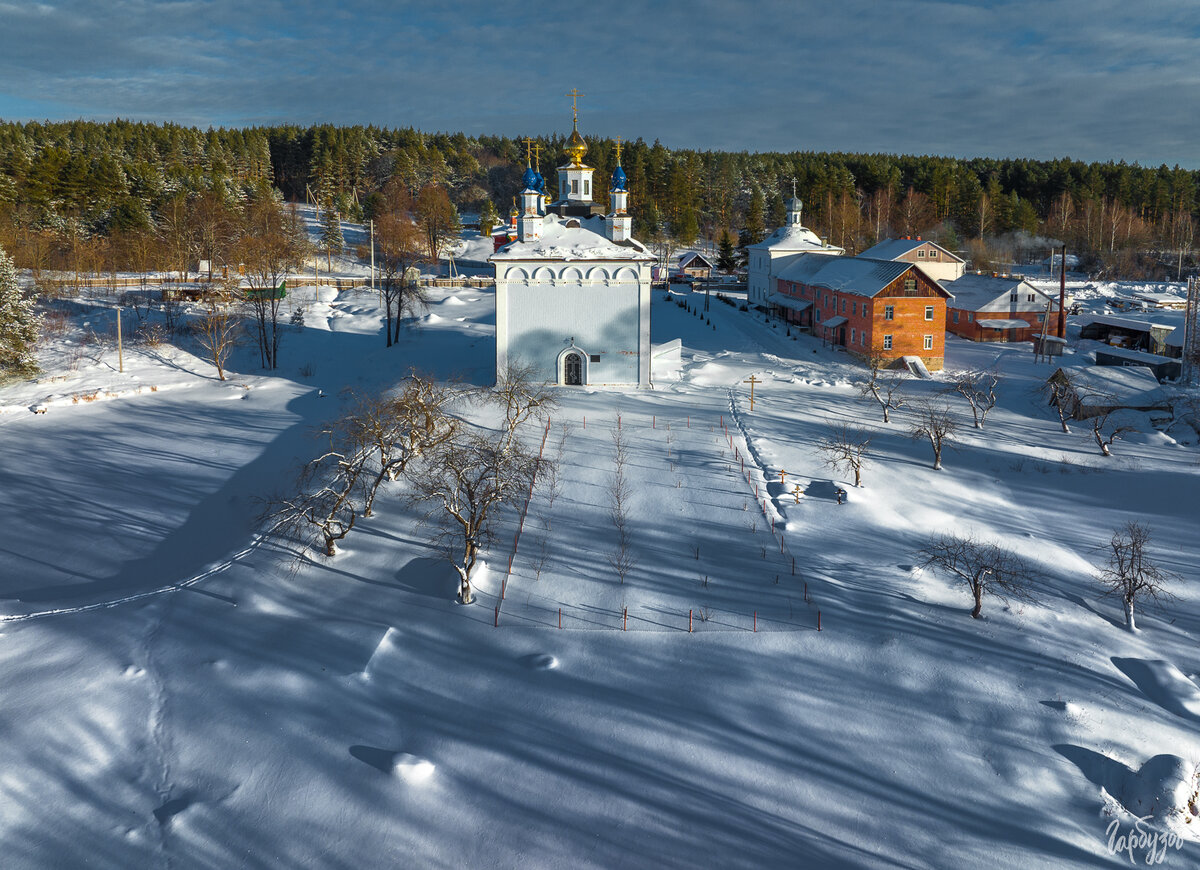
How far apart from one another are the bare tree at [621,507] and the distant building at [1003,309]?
2846cm

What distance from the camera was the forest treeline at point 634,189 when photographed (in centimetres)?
6762

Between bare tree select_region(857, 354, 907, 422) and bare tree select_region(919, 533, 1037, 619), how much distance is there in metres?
10.2

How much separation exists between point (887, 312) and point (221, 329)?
102ft

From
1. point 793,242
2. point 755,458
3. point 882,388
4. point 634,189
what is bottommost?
point 755,458

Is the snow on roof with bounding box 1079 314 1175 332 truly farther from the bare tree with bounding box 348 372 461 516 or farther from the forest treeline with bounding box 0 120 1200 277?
the bare tree with bounding box 348 372 461 516

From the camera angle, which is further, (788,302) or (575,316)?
(788,302)

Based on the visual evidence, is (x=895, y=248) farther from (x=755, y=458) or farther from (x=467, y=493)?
(x=467, y=493)

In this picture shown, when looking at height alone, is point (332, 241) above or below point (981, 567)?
above

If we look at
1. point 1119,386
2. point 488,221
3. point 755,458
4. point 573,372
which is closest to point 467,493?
point 755,458

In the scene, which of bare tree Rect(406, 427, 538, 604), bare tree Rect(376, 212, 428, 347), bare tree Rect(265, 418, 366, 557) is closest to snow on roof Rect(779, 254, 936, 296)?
bare tree Rect(376, 212, 428, 347)

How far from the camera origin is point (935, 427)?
24.0 metres

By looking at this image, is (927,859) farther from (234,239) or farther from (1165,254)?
(1165,254)

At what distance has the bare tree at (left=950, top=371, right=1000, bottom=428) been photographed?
2822cm

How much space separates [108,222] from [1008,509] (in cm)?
7006
